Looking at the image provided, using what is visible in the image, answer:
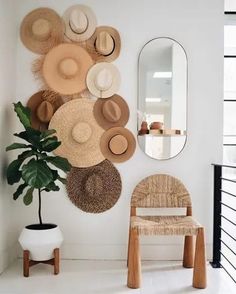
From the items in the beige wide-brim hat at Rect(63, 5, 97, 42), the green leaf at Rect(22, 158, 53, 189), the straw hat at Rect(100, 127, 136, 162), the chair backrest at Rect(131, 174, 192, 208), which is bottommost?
the chair backrest at Rect(131, 174, 192, 208)

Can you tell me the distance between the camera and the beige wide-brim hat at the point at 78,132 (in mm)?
2992

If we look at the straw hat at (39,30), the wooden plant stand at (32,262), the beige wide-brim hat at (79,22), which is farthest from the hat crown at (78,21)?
the wooden plant stand at (32,262)

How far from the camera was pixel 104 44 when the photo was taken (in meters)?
2.99

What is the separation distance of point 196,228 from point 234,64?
176 cm

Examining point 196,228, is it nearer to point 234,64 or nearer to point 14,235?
point 14,235

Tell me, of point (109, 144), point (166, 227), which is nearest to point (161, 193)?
point (166, 227)

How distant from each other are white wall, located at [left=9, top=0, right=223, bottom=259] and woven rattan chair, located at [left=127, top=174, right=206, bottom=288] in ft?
0.56

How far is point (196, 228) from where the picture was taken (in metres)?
2.43

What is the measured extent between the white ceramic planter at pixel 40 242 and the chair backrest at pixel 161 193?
28.1 inches

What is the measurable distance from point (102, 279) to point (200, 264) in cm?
71

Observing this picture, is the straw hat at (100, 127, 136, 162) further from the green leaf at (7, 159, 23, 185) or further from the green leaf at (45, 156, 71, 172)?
the green leaf at (7, 159, 23, 185)

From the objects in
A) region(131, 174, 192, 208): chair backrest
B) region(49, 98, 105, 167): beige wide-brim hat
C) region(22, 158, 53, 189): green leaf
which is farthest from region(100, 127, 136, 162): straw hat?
region(22, 158, 53, 189): green leaf

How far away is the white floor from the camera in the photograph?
2344 mm

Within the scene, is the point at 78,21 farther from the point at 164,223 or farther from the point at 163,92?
the point at 164,223
